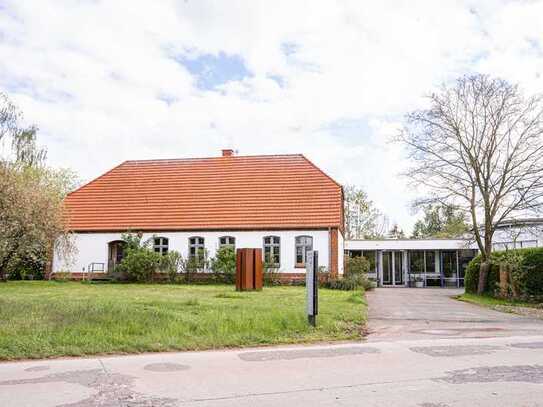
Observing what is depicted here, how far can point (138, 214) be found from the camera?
3400 cm

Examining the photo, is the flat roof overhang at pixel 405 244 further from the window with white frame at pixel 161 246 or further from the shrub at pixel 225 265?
the window with white frame at pixel 161 246

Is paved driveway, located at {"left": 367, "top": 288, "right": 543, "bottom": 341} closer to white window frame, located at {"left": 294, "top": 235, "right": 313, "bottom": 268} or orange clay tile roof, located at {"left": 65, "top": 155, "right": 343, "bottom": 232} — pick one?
white window frame, located at {"left": 294, "top": 235, "right": 313, "bottom": 268}

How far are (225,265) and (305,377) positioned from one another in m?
22.9

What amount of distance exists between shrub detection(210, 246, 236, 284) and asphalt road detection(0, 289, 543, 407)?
19.6m

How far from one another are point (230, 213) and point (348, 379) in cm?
2552

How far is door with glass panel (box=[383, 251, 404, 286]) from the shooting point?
41406 mm

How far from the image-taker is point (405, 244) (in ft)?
131

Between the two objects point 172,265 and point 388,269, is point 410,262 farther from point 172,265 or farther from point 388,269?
point 172,265

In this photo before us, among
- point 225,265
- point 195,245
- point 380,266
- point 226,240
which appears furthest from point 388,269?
point 225,265

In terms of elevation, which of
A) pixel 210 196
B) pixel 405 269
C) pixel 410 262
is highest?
pixel 210 196

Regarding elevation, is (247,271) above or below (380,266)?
below

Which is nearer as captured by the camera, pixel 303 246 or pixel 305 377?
pixel 305 377

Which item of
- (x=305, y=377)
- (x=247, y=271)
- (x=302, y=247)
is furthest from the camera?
(x=302, y=247)

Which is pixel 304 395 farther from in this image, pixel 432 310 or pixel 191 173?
pixel 191 173
